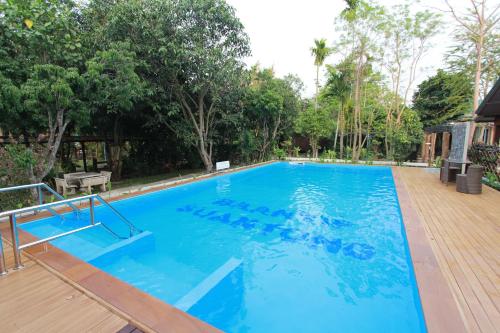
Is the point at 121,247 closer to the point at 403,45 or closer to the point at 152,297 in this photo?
the point at 152,297

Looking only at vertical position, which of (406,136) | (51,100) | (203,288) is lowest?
(203,288)

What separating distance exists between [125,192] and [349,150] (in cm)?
1306

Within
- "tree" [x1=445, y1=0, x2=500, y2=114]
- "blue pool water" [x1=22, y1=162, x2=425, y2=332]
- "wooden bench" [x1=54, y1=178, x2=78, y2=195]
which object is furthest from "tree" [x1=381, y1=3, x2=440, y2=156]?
"wooden bench" [x1=54, y1=178, x2=78, y2=195]

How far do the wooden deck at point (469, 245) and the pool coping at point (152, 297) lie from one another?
4.4 inches

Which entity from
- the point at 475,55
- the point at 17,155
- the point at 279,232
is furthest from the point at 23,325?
the point at 475,55

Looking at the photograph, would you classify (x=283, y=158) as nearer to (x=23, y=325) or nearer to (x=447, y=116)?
(x=447, y=116)

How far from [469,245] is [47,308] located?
527 centimetres

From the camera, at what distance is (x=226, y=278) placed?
9.85ft

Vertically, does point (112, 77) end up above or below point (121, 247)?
above

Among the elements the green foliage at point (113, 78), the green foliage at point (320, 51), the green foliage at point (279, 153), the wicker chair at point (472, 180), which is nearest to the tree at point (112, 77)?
the green foliage at point (113, 78)

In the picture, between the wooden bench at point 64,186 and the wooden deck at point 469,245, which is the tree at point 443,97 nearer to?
the wooden deck at point 469,245

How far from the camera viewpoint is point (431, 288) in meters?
2.71

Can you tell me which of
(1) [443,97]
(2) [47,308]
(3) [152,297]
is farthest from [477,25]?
Answer: (2) [47,308]

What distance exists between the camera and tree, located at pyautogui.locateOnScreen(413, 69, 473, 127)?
16.0 m
